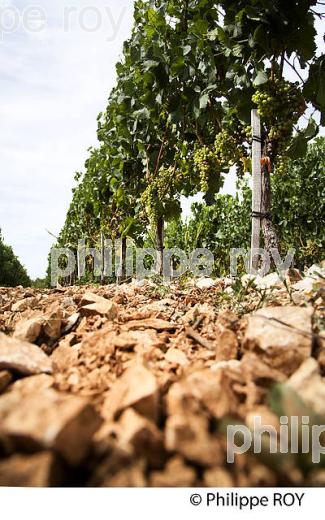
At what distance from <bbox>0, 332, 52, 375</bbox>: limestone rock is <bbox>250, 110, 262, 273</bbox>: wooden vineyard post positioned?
312 centimetres

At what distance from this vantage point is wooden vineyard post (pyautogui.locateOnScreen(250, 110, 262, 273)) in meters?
4.23

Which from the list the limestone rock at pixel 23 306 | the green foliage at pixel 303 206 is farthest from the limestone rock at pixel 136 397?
the green foliage at pixel 303 206

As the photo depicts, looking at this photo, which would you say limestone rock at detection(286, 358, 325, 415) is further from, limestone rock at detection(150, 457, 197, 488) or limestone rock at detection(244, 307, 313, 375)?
limestone rock at detection(150, 457, 197, 488)

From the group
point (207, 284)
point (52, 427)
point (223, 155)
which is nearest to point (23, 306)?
point (207, 284)

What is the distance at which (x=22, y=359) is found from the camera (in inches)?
51.8

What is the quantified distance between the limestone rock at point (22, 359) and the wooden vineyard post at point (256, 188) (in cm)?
312

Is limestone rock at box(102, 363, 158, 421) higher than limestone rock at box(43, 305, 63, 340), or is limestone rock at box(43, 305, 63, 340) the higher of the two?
limestone rock at box(43, 305, 63, 340)

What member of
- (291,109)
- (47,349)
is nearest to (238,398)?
(47,349)

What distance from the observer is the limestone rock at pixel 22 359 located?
4.24ft

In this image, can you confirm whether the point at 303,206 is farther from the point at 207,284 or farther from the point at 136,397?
the point at 136,397

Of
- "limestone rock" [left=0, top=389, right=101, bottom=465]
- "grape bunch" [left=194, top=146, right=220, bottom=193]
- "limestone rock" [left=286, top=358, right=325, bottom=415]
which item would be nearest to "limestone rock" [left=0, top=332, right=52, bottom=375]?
"limestone rock" [left=0, top=389, right=101, bottom=465]

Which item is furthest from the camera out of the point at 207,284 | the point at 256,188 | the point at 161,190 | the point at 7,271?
the point at 7,271

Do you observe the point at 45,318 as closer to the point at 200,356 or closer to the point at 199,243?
the point at 200,356

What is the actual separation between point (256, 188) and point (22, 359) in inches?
136
